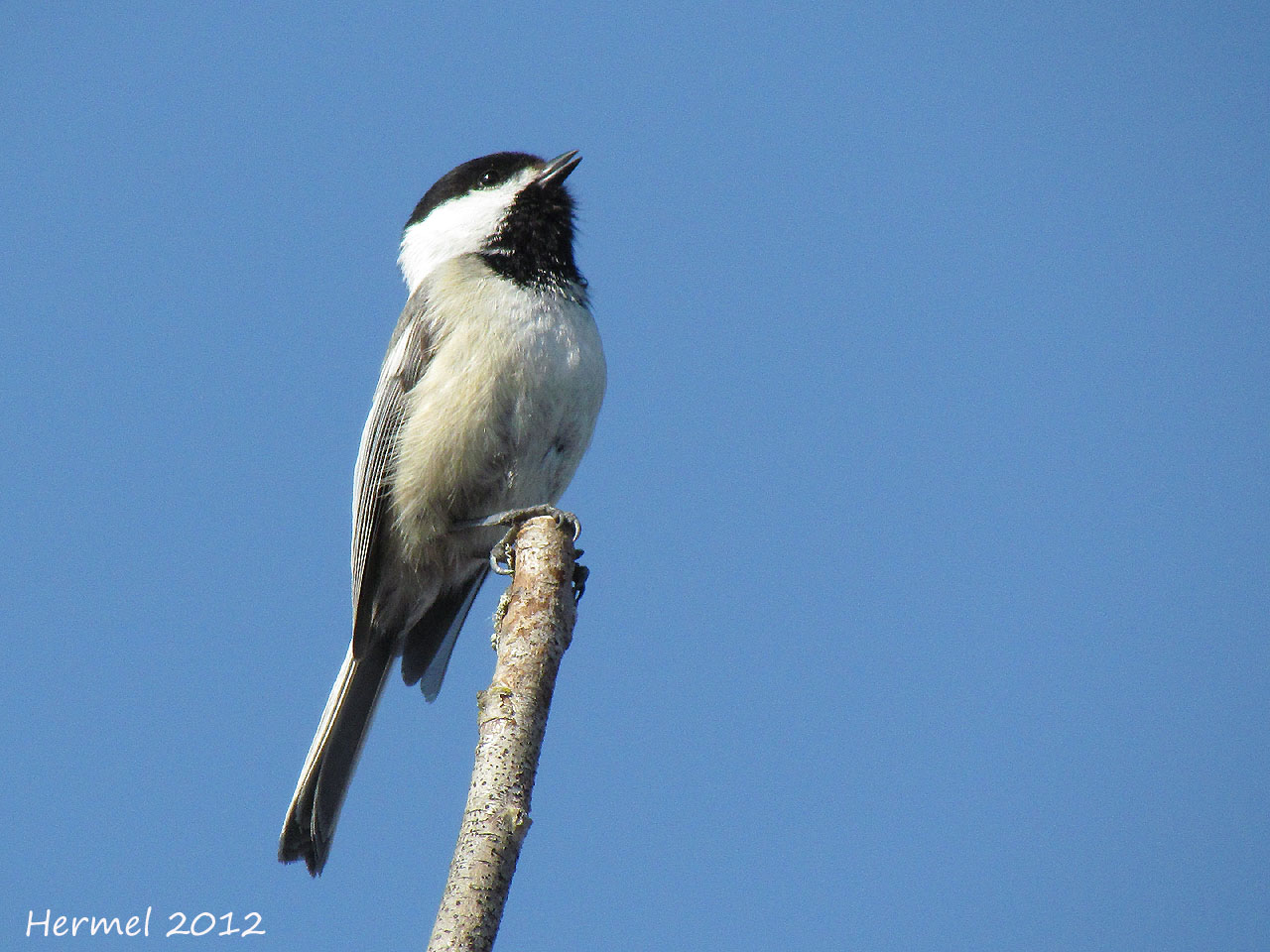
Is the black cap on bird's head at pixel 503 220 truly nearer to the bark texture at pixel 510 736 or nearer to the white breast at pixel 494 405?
the white breast at pixel 494 405

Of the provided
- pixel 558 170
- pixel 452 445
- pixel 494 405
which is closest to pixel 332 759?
pixel 452 445

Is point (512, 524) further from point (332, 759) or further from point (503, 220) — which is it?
point (503, 220)

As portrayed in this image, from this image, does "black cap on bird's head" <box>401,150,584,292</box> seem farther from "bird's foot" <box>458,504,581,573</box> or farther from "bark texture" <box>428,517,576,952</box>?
"bark texture" <box>428,517,576,952</box>

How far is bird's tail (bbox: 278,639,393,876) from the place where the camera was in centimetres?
368

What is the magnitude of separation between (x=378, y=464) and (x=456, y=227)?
1302 millimetres

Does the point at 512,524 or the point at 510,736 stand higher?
the point at 512,524

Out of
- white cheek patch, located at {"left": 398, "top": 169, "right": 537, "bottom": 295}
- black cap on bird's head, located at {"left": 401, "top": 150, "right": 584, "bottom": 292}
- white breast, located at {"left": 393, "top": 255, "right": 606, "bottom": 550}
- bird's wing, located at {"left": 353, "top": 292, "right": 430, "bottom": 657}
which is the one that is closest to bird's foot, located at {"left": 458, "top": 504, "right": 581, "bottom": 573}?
white breast, located at {"left": 393, "top": 255, "right": 606, "bottom": 550}

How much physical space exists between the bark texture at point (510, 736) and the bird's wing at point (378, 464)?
4.24 ft

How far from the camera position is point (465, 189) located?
17.0ft

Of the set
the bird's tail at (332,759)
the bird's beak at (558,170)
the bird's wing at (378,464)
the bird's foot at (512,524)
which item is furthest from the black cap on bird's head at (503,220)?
the bird's tail at (332,759)

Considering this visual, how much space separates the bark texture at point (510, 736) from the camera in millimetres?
2158

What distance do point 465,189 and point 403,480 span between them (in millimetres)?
1642

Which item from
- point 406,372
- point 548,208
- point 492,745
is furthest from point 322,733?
point 548,208

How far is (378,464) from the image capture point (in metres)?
4.42
